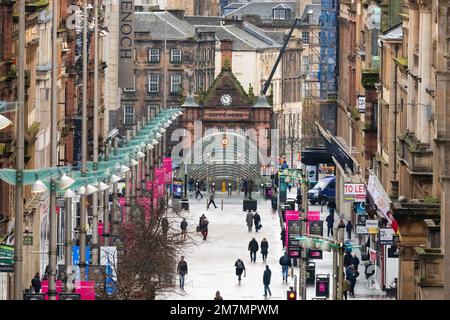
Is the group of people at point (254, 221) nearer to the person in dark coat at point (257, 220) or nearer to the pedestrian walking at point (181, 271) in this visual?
the person in dark coat at point (257, 220)

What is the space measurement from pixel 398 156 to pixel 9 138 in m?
→ 13.4

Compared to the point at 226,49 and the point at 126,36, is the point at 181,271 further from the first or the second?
the point at 226,49

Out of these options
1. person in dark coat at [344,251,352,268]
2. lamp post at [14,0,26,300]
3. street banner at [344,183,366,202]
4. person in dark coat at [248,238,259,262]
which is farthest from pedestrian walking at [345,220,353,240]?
lamp post at [14,0,26,300]

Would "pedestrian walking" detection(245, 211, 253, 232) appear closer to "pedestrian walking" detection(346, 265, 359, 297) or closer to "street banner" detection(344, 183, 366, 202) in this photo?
"street banner" detection(344, 183, 366, 202)

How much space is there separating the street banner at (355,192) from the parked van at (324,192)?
141 ft

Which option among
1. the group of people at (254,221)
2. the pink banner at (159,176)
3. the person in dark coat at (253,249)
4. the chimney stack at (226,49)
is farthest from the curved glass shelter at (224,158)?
the person in dark coat at (253,249)

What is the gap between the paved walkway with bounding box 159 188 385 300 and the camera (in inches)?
3799

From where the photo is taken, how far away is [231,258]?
11838cm

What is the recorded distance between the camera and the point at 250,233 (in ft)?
435

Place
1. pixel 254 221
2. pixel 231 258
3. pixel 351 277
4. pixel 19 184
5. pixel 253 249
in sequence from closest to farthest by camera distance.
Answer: pixel 19 184 < pixel 351 277 < pixel 253 249 < pixel 231 258 < pixel 254 221

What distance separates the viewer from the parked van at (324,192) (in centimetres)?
14693

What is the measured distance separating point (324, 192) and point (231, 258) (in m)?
30.1

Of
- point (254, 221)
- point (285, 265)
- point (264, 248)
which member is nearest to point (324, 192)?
point (254, 221)
